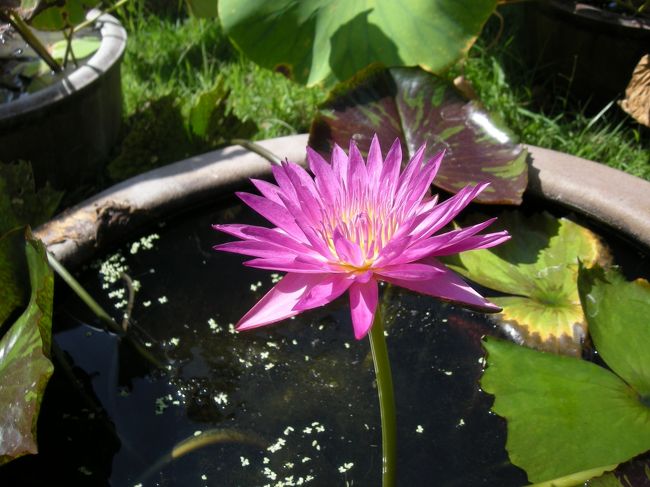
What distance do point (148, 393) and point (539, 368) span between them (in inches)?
20.3

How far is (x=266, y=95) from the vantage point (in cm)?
198

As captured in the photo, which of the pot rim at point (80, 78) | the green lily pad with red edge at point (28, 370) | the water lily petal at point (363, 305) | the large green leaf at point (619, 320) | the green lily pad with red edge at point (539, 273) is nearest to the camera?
the water lily petal at point (363, 305)

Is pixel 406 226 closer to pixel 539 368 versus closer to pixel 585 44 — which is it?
pixel 539 368

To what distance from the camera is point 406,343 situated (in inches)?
42.0

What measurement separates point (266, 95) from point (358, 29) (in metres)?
0.54

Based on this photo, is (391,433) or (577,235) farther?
(577,235)

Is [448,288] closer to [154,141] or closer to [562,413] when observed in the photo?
[562,413]

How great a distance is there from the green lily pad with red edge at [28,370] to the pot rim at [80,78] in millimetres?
685

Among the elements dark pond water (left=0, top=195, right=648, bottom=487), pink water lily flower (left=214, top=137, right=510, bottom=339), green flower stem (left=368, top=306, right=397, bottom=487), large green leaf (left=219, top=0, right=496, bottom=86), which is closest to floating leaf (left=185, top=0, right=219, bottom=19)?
large green leaf (left=219, top=0, right=496, bottom=86)

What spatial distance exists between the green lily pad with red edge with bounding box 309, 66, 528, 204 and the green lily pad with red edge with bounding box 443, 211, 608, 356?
3.8 inches

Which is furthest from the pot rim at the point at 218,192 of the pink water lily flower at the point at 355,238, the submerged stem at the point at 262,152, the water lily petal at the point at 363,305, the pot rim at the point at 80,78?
the water lily petal at the point at 363,305

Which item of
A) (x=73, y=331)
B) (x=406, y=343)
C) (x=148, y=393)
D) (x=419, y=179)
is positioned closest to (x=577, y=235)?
(x=406, y=343)

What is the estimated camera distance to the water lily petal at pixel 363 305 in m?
0.60

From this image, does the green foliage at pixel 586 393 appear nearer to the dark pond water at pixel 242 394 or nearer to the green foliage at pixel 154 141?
the dark pond water at pixel 242 394
